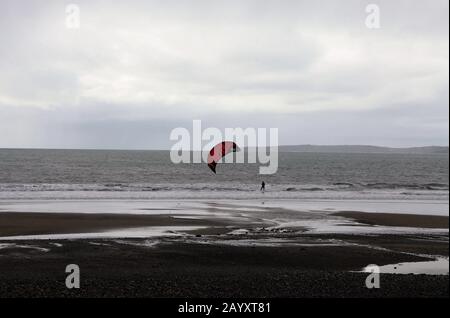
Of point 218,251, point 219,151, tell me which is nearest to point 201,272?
point 218,251

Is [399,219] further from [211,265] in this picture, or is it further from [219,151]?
[211,265]

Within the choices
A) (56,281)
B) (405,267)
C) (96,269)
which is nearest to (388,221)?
(405,267)

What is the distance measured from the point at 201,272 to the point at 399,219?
1567 centimetres

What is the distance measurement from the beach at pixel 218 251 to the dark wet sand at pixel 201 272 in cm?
2

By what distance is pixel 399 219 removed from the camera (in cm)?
2506

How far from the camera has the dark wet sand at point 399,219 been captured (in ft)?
76.2

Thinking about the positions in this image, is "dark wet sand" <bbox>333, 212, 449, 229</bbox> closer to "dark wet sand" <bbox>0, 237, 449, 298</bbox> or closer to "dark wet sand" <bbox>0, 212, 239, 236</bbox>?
"dark wet sand" <bbox>0, 212, 239, 236</bbox>

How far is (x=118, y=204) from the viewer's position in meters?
31.2

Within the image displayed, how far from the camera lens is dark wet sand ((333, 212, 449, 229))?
915 inches

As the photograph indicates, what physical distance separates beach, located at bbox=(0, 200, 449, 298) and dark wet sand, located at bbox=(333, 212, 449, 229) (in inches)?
2.1

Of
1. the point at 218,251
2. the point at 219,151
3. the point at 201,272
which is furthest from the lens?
the point at 219,151

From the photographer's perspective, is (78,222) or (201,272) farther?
(78,222)
